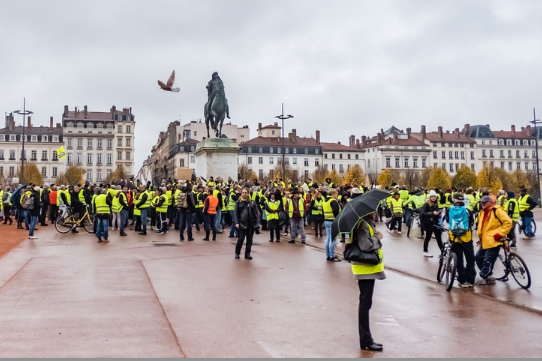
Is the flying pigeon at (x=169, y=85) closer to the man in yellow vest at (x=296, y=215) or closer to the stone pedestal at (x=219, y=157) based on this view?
the stone pedestal at (x=219, y=157)

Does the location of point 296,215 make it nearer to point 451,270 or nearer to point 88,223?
point 451,270

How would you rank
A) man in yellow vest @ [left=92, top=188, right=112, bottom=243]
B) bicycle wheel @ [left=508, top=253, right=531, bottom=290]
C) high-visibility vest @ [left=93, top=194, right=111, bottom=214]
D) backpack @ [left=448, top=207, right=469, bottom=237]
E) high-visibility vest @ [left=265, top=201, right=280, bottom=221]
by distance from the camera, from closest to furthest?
bicycle wheel @ [left=508, top=253, right=531, bottom=290]
backpack @ [left=448, top=207, right=469, bottom=237]
high-visibility vest @ [left=93, top=194, right=111, bottom=214]
man in yellow vest @ [left=92, top=188, right=112, bottom=243]
high-visibility vest @ [left=265, top=201, right=280, bottom=221]

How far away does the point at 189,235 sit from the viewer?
59.1 ft

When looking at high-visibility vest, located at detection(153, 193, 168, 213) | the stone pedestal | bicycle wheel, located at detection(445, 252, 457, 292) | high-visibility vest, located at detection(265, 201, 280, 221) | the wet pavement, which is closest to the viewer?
the wet pavement

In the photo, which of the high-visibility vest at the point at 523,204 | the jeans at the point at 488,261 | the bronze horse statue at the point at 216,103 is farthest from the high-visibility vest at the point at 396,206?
the bronze horse statue at the point at 216,103

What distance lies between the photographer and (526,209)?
64.3ft

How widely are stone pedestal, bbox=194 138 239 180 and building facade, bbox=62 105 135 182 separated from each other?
316 ft

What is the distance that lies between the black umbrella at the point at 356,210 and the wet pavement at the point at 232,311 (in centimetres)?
144

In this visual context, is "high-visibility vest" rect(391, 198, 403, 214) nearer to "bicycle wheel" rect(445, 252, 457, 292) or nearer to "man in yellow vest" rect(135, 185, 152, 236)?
"man in yellow vest" rect(135, 185, 152, 236)

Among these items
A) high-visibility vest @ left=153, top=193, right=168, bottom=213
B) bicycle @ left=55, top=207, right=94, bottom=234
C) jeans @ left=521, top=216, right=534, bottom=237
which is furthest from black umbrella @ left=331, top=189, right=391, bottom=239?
bicycle @ left=55, top=207, right=94, bottom=234

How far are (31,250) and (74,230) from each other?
555cm

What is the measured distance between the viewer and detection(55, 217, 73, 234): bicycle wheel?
20.4 m

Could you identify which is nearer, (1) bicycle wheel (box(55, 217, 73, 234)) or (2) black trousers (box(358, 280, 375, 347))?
(2) black trousers (box(358, 280, 375, 347))

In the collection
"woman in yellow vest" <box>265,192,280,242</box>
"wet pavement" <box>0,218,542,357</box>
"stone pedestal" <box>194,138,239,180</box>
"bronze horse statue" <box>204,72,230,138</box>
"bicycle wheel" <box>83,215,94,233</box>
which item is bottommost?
"wet pavement" <box>0,218,542,357</box>
